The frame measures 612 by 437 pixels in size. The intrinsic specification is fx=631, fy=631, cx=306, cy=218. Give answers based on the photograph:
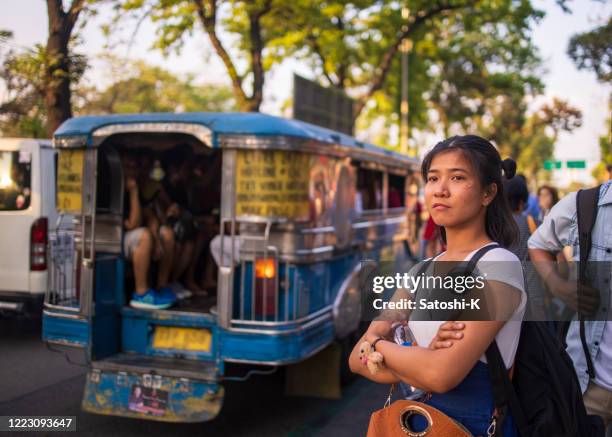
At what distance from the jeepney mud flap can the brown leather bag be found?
9.07 ft

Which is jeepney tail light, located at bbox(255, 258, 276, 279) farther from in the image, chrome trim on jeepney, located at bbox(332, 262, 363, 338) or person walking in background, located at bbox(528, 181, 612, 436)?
person walking in background, located at bbox(528, 181, 612, 436)

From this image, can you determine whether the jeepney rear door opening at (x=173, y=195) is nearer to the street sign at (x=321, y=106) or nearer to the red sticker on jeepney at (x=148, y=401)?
the red sticker on jeepney at (x=148, y=401)

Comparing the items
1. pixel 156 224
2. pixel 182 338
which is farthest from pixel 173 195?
pixel 182 338

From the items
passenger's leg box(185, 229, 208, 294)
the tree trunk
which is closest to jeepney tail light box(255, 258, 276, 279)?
passenger's leg box(185, 229, 208, 294)

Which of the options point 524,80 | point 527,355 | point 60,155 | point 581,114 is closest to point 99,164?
point 60,155

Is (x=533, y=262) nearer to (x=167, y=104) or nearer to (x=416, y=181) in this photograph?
(x=416, y=181)

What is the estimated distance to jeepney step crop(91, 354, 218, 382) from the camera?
447 cm

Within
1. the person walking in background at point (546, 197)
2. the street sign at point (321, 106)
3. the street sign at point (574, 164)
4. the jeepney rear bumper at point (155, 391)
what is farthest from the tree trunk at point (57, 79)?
the street sign at point (574, 164)

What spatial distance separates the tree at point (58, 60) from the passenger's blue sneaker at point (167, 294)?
14.8 feet

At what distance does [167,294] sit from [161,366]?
848 mm

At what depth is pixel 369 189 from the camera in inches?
277

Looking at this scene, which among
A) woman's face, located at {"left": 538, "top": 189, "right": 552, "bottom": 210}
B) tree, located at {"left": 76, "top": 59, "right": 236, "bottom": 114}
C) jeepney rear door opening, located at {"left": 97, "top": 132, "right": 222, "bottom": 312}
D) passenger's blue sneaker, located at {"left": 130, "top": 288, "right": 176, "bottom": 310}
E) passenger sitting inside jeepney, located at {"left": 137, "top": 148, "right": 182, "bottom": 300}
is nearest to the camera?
passenger's blue sneaker, located at {"left": 130, "top": 288, "right": 176, "bottom": 310}

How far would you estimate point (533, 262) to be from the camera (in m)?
2.98

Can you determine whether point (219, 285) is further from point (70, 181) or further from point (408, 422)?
point (408, 422)
